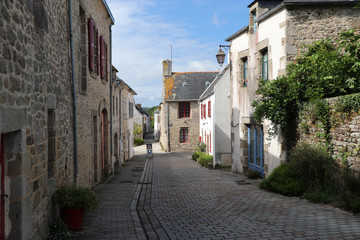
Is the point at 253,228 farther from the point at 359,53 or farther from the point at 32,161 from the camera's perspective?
the point at 359,53

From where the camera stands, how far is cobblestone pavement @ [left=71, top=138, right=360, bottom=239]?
5774mm

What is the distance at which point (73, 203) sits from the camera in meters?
6.04

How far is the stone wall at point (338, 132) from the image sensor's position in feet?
24.6

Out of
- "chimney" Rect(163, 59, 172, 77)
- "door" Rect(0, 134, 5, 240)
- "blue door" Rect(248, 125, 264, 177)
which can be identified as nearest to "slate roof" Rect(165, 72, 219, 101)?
"chimney" Rect(163, 59, 172, 77)

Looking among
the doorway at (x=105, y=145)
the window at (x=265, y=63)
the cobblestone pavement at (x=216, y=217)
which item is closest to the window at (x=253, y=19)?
the window at (x=265, y=63)

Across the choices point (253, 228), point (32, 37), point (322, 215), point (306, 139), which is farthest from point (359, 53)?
point (32, 37)

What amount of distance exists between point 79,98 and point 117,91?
13344mm

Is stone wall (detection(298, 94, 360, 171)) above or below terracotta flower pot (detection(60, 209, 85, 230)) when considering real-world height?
above

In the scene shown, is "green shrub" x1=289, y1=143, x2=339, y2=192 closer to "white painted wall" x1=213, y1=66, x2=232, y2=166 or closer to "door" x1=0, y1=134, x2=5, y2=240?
"door" x1=0, y1=134, x2=5, y2=240

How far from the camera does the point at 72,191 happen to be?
6.24 m

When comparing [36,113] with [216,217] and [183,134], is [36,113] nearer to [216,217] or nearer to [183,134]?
[216,217]

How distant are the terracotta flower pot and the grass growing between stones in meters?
5.10

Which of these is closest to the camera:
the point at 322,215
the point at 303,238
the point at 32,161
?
the point at 32,161

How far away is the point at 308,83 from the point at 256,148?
4.44m
